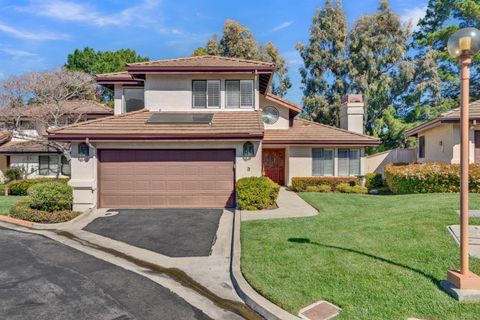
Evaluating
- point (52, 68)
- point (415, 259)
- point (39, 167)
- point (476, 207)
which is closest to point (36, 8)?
point (52, 68)

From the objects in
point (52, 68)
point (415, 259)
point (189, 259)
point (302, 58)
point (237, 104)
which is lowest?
point (189, 259)

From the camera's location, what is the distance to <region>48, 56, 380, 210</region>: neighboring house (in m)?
11.8

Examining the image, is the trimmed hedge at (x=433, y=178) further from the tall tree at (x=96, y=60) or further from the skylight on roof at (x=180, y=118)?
the tall tree at (x=96, y=60)

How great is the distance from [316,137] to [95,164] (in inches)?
451

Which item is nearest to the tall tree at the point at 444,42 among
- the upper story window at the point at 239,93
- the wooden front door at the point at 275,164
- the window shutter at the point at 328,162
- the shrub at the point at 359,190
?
the window shutter at the point at 328,162

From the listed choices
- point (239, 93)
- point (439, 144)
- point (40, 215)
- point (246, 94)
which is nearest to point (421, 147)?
point (439, 144)

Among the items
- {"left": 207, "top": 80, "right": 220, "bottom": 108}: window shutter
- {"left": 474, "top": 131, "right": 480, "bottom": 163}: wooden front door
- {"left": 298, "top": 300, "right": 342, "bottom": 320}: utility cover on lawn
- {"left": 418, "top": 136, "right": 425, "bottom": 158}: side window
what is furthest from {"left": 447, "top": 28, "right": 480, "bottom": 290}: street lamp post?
{"left": 418, "top": 136, "right": 425, "bottom": 158}: side window

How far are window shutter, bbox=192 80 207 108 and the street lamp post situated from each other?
36.8 ft

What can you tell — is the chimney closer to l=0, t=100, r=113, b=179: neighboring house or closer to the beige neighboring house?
the beige neighboring house

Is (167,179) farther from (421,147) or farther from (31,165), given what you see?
(421,147)

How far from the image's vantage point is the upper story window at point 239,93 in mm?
14602

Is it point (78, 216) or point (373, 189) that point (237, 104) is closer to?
point (78, 216)

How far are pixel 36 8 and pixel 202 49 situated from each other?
23.7 meters

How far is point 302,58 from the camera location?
30094mm
